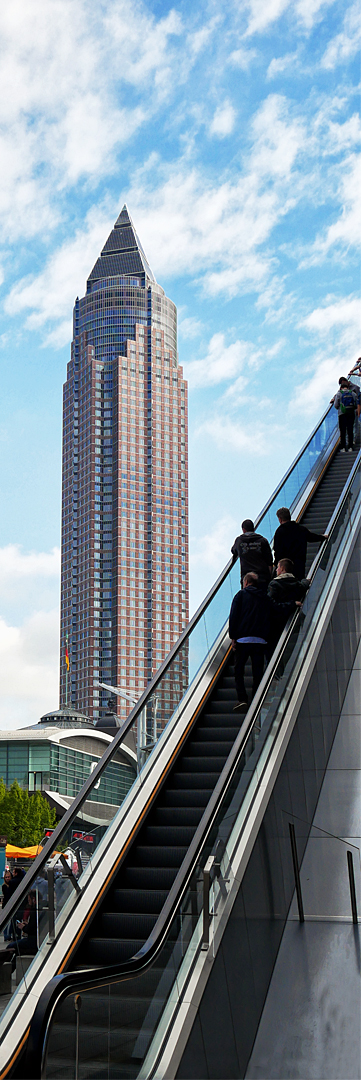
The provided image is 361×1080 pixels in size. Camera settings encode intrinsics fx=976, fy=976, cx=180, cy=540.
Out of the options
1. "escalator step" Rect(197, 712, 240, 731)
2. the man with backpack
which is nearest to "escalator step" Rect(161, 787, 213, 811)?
"escalator step" Rect(197, 712, 240, 731)

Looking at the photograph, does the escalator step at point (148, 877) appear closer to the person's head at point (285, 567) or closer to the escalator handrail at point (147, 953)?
the escalator handrail at point (147, 953)

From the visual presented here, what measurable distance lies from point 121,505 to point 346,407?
139 meters

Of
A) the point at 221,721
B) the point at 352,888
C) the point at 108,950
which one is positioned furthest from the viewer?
the point at 221,721

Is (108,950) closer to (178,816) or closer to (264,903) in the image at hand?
(264,903)

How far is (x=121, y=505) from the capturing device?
156 meters

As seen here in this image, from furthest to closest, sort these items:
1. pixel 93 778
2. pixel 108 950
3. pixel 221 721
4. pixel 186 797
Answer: pixel 221 721
pixel 186 797
pixel 93 778
pixel 108 950

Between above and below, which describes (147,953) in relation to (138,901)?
below

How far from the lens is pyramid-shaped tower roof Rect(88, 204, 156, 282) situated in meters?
180

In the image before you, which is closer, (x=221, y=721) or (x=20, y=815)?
(x=221, y=721)

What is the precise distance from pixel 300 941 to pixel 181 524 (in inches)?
6237

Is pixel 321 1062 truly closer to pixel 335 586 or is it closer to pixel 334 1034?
pixel 334 1034

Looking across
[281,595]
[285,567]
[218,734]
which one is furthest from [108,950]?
[285,567]

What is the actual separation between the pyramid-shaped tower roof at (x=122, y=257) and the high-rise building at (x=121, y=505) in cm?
1418

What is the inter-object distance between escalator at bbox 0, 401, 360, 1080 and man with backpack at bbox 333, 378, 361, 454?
7.31 m
